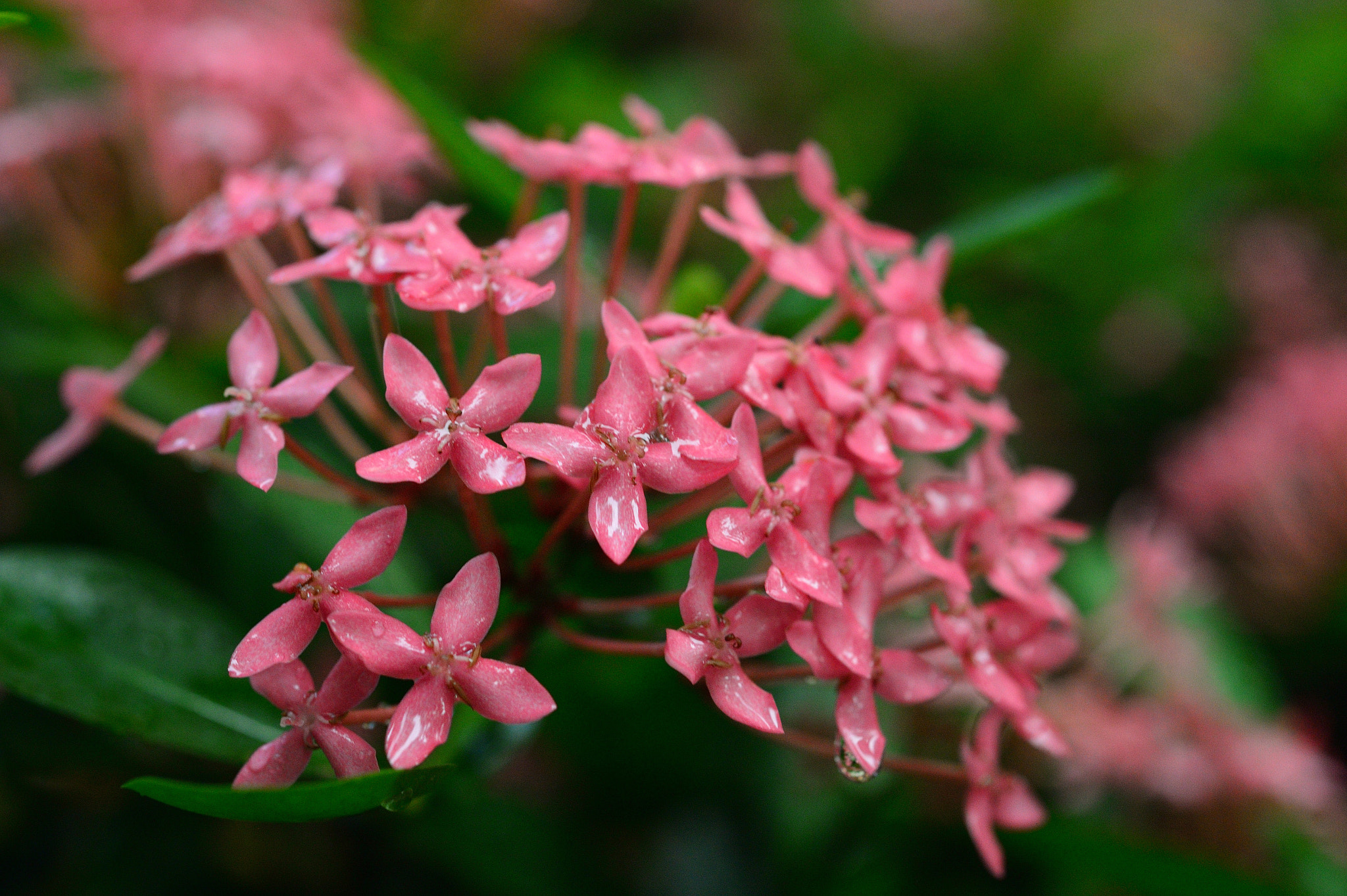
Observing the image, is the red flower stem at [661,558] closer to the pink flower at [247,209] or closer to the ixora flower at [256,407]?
the ixora flower at [256,407]

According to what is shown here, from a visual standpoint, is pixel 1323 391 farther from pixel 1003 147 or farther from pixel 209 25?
pixel 209 25

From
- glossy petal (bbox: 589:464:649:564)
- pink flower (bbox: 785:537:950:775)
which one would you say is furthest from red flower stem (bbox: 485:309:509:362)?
pink flower (bbox: 785:537:950:775)

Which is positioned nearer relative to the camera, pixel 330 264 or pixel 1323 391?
pixel 330 264

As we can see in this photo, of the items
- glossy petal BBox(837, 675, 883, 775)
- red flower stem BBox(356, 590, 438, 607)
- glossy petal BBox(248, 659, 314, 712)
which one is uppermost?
glossy petal BBox(837, 675, 883, 775)

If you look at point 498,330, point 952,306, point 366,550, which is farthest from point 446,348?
point 952,306

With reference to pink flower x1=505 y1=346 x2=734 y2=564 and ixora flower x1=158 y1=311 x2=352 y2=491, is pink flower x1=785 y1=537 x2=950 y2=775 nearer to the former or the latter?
pink flower x1=505 y1=346 x2=734 y2=564

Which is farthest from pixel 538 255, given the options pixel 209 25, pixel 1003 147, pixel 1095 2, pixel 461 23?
pixel 1095 2
